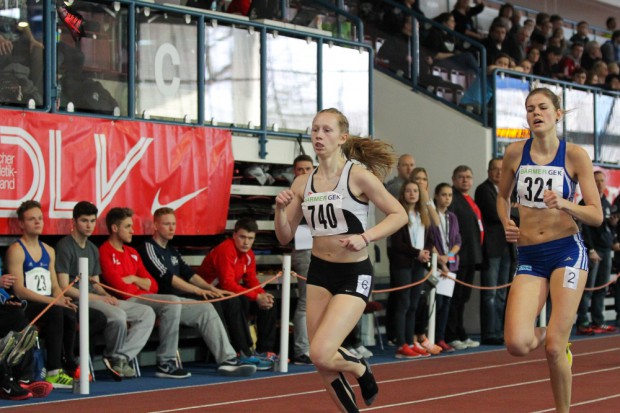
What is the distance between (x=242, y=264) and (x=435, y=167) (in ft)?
17.5

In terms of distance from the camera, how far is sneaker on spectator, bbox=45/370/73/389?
30.3 feet

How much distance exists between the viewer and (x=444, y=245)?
12.7 meters

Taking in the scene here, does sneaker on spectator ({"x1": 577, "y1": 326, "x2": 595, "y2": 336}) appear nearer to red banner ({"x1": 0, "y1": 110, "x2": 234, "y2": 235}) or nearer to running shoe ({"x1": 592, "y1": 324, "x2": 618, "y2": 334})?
running shoe ({"x1": 592, "y1": 324, "x2": 618, "y2": 334})

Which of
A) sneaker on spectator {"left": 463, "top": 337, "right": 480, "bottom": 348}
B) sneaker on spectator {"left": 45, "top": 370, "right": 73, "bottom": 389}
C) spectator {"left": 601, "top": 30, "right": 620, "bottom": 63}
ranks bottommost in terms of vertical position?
sneaker on spectator {"left": 463, "top": 337, "right": 480, "bottom": 348}

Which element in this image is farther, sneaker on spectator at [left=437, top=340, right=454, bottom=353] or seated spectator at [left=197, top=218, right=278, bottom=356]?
sneaker on spectator at [left=437, top=340, right=454, bottom=353]

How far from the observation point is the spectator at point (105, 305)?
979 cm

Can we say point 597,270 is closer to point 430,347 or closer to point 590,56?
point 430,347

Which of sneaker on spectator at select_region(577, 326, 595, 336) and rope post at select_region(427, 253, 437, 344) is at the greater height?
rope post at select_region(427, 253, 437, 344)

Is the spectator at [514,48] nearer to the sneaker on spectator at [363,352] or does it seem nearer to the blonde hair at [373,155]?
the sneaker on spectator at [363,352]

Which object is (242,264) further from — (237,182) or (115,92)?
(115,92)

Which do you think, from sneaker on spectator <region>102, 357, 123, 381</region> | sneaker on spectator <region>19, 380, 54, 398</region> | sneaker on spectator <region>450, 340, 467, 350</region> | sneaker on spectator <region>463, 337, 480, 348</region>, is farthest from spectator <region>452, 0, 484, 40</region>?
sneaker on spectator <region>19, 380, 54, 398</region>

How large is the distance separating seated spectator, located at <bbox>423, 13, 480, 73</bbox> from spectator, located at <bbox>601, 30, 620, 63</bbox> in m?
6.19

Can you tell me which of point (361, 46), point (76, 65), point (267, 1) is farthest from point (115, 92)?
point (361, 46)

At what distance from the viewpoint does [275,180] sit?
12.6 m
